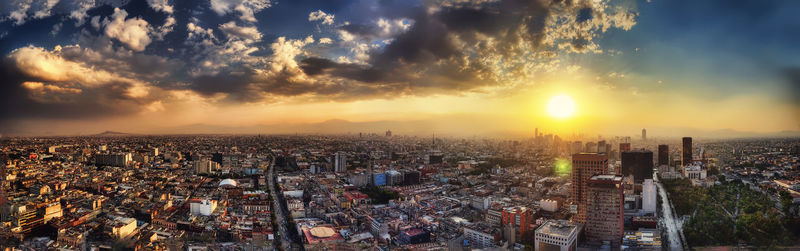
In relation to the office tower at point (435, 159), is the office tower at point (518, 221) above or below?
below

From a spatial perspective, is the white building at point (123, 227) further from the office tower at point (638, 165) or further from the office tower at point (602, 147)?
the office tower at point (602, 147)

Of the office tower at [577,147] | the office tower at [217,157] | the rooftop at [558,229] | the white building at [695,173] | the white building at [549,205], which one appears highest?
the office tower at [577,147]

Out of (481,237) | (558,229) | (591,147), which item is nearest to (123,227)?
(481,237)

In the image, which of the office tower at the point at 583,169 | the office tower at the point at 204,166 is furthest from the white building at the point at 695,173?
the office tower at the point at 204,166

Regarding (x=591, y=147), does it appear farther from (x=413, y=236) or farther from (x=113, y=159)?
(x=113, y=159)

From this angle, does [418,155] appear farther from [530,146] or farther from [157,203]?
[157,203]

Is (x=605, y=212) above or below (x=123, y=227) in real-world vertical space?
above
